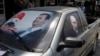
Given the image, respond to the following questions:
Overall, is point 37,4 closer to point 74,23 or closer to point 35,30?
point 74,23

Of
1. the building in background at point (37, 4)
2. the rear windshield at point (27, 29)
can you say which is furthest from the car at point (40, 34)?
the building in background at point (37, 4)

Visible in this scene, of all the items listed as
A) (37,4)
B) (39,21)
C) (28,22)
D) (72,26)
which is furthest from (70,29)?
(37,4)

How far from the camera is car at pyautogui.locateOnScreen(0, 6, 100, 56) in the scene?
3.27 metres

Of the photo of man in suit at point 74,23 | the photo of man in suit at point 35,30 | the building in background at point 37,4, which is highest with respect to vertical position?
the photo of man in suit at point 35,30

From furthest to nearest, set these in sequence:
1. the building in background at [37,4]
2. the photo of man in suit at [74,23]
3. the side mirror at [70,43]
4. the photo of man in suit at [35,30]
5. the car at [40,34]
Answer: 1. the building in background at [37,4]
2. the photo of man in suit at [74,23]
3. the photo of man in suit at [35,30]
4. the side mirror at [70,43]
5. the car at [40,34]

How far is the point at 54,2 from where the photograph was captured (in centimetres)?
1730

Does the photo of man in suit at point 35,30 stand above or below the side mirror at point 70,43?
above

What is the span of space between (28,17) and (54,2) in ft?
43.8

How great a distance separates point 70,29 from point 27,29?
0.81m

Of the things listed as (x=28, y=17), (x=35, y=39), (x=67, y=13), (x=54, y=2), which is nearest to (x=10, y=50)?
(x=35, y=39)

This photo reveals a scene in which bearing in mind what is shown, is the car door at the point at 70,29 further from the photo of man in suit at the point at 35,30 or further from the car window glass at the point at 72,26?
the photo of man in suit at the point at 35,30

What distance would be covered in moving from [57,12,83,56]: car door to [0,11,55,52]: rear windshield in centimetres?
27

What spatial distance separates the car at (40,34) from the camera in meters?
3.27

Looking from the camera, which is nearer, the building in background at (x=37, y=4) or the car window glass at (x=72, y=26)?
the car window glass at (x=72, y=26)
